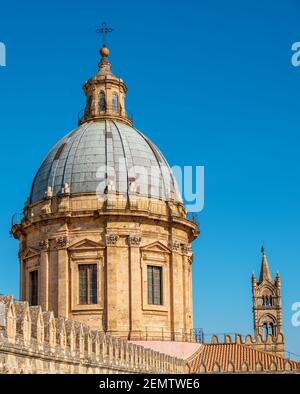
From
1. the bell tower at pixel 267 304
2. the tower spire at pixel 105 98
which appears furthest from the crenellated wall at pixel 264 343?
the bell tower at pixel 267 304

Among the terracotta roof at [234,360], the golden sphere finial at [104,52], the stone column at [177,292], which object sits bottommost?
the terracotta roof at [234,360]

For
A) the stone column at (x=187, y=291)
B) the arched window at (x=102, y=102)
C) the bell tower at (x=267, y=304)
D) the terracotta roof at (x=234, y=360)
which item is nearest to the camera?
the terracotta roof at (x=234, y=360)

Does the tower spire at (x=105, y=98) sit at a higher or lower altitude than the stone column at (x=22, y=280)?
higher

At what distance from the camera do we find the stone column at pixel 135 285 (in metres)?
60.7

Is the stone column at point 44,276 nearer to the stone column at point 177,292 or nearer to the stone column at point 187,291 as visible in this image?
the stone column at point 177,292

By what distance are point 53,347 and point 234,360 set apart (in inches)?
1172

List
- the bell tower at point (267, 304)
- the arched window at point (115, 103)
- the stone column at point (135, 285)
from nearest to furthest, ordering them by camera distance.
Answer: the stone column at point (135, 285)
the arched window at point (115, 103)
the bell tower at point (267, 304)

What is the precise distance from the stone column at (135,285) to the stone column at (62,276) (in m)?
4.74

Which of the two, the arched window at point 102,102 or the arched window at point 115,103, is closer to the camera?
the arched window at point 102,102

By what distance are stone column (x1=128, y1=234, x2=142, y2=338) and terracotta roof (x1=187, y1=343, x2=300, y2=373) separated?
4732 mm

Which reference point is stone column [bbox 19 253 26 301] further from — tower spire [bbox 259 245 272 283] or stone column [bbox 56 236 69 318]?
tower spire [bbox 259 245 272 283]

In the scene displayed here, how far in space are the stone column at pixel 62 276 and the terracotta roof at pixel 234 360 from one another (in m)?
9.99

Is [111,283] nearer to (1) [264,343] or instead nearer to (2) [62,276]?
(2) [62,276]
